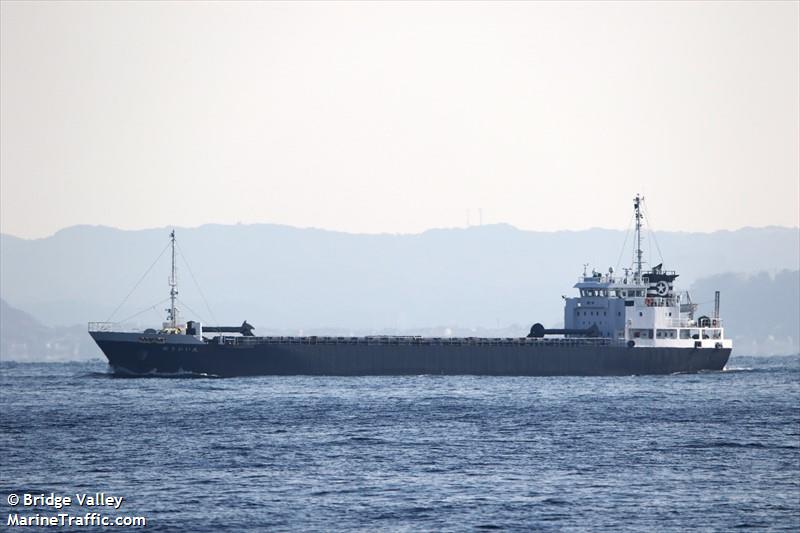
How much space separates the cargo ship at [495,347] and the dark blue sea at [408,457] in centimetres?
1028

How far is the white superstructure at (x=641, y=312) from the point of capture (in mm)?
107688

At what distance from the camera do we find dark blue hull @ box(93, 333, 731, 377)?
97750 mm

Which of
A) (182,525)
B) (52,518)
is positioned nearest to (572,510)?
(182,525)

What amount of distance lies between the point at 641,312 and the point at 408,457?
58.3 metres

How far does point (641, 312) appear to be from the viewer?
10769cm

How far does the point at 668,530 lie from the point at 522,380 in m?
61.8

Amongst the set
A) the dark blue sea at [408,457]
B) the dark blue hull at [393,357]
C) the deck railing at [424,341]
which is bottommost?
the dark blue sea at [408,457]

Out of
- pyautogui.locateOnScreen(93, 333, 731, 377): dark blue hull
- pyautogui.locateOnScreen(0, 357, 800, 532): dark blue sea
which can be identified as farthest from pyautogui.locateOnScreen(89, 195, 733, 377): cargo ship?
pyautogui.locateOnScreen(0, 357, 800, 532): dark blue sea

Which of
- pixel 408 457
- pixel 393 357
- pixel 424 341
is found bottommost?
pixel 408 457

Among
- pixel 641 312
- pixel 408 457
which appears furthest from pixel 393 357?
pixel 408 457

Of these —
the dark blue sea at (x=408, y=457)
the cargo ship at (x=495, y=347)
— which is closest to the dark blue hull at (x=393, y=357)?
the cargo ship at (x=495, y=347)

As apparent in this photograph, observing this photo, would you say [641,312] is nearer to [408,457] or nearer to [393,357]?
[393,357]

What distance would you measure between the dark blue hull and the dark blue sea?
9.90 meters

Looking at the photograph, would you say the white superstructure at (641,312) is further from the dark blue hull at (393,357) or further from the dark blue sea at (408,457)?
the dark blue sea at (408,457)
